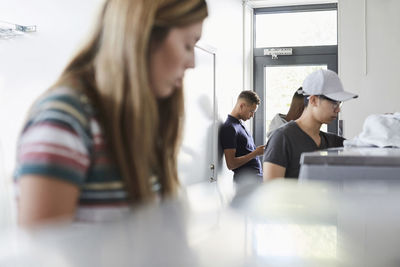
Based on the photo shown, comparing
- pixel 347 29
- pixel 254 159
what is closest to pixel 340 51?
pixel 347 29

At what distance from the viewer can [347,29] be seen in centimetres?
406

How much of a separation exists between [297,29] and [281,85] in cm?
Result: 54

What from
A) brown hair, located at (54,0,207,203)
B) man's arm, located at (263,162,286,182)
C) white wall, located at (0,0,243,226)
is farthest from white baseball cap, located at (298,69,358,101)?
brown hair, located at (54,0,207,203)

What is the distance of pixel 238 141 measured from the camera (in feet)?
11.1

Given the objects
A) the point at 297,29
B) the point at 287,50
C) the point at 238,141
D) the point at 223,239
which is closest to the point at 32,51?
the point at 238,141

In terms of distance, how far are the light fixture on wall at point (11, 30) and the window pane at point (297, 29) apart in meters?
2.71

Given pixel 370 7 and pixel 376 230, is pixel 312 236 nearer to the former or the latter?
pixel 376 230

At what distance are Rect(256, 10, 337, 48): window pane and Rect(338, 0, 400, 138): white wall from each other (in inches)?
17.7

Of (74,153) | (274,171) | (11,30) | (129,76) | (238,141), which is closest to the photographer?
(74,153)

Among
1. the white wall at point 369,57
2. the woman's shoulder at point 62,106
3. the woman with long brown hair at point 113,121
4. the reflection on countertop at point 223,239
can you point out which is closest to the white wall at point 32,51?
the woman with long brown hair at point 113,121

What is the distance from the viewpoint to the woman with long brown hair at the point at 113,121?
618 millimetres

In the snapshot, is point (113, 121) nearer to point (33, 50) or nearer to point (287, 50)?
point (33, 50)

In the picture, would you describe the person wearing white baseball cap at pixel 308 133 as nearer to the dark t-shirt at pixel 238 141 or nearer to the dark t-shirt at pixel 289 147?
the dark t-shirt at pixel 289 147

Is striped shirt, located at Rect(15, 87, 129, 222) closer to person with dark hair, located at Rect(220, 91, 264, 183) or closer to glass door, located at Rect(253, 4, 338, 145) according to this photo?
person with dark hair, located at Rect(220, 91, 264, 183)
